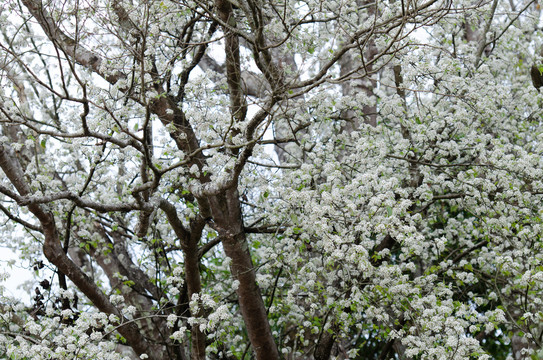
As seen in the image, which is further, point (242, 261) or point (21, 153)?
point (21, 153)

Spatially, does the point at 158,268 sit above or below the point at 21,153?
below

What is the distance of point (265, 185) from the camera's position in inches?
308

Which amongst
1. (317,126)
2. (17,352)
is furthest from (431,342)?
(17,352)

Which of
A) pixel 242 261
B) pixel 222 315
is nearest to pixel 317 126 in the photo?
pixel 242 261

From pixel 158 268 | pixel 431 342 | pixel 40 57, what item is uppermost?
pixel 40 57

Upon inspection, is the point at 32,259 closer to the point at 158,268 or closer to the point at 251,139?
the point at 158,268

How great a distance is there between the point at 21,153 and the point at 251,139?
4.31m

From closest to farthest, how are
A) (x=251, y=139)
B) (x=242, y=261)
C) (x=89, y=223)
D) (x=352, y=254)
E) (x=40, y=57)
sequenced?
(x=352, y=254), (x=251, y=139), (x=242, y=261), (x=89, y=223), (x=40, y=57)

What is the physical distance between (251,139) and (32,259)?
423cm

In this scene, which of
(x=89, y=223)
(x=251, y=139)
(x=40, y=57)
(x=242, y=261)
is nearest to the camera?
(x=251, y=139)

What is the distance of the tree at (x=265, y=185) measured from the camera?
6613 millimetres

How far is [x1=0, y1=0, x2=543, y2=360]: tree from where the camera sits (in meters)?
6.61

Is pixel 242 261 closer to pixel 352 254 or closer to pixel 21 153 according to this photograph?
pixel 352 254

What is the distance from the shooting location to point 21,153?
923cm
